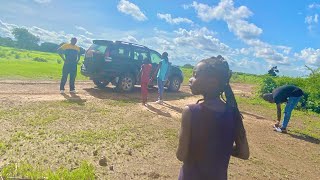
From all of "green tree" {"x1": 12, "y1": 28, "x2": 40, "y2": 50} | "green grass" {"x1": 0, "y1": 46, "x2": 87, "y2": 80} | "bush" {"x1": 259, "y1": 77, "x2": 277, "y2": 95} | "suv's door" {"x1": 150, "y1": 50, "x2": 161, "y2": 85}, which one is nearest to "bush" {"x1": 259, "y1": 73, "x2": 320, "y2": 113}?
"bush" {"x1": 259, "y1": 77, "x2": 277, "y2": 95}

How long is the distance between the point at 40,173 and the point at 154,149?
9.36ft

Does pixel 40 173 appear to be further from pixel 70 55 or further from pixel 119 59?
pixel 119 59

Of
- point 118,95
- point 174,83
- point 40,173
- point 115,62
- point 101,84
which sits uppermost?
point 115,62

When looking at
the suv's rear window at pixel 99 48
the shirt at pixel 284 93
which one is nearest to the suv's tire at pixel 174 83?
the suv's rear window at pixel 99 48

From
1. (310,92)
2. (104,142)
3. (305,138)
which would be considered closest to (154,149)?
(104,142)

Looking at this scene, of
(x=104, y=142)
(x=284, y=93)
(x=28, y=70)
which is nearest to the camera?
(x=104, y=142)

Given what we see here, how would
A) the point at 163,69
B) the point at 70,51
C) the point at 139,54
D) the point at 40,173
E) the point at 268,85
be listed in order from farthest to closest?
1. the point at 268,85
2. the point at 139,54
3. the point at 70,51
4. the point at 163,69
5. the point at 40,173

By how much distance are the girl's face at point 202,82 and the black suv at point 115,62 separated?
11.5m

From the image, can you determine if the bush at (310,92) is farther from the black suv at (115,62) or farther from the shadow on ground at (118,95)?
the black suv at (115,62)

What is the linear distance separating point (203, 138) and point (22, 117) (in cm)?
736

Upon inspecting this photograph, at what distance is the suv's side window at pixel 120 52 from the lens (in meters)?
13.9

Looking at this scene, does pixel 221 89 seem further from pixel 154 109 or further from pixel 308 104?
pixel 308 104

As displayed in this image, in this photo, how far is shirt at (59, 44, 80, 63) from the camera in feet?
41.0

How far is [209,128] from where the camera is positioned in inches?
93.6
